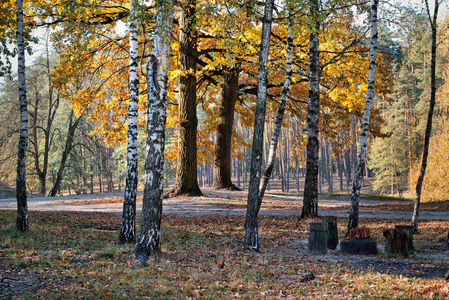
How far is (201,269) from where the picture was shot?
6.73 m

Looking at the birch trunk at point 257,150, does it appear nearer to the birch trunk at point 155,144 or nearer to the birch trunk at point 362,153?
the birch trunk at point 155,144

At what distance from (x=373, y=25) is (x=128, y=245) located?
8.80 m

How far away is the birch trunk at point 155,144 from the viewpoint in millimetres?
7262

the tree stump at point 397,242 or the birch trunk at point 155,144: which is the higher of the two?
the birch trunk at point 155,144

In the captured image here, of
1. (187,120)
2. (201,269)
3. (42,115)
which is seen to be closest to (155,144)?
(201,269)

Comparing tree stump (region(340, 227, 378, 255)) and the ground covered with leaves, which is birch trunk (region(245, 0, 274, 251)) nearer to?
the ground covered with leaves

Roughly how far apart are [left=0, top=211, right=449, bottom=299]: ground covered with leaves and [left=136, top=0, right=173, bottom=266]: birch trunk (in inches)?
17.7

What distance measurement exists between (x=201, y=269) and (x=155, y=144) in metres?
2.48

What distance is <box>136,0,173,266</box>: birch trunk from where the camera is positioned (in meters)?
7.26

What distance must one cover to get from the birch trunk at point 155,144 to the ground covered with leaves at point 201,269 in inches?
17.7

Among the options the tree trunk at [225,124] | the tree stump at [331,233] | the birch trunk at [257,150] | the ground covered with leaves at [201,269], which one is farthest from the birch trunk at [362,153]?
the tree trunk at [225,124]

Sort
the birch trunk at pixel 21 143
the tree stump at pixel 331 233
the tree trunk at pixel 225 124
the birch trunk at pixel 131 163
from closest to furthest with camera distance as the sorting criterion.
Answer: the birch trunk at pixel 131 163 → the tree stump at pixel 331 233 → the birch trunk at pixel 21 143 → the tree trunk at pixel 225 124

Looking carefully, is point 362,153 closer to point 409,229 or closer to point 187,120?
point 409,229

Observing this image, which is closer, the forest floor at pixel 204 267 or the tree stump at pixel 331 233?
the forest floor at pixel 204 267
